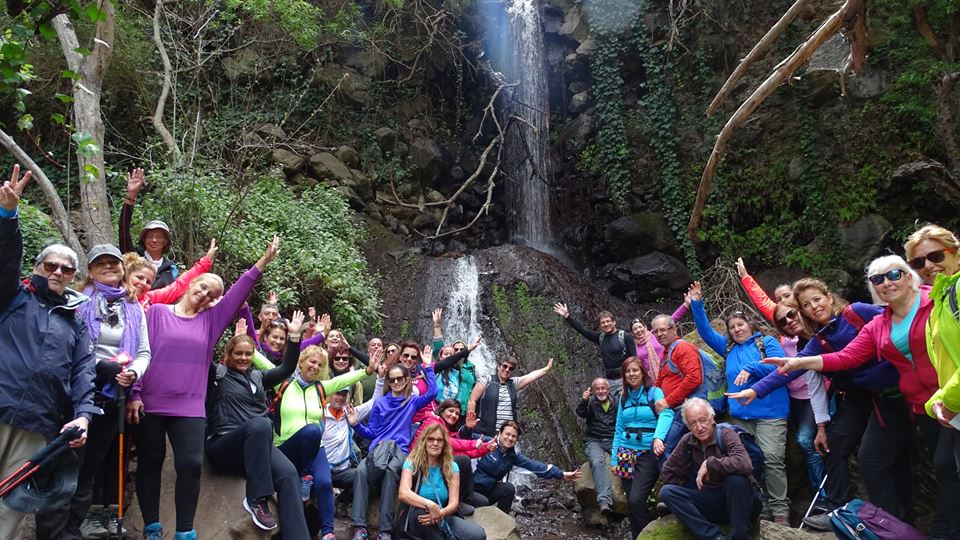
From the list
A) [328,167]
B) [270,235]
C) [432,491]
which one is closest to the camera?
[432,491]

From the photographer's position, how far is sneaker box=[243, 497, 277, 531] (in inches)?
158

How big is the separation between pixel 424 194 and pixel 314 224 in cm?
472

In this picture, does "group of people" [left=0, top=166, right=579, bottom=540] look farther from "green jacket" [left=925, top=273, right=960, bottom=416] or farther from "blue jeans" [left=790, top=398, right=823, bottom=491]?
"green jacket" [left=925, top=273, right=960, bottom=416]

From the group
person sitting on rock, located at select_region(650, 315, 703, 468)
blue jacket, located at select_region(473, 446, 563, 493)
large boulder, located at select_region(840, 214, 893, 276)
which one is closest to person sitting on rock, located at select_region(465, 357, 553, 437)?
blue jacket, located at select_region(473, 446, 563, 493)

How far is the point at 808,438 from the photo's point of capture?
4871 mm

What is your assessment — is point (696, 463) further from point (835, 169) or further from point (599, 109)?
point (599, 109)

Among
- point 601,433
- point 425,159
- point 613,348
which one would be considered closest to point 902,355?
point 601,433

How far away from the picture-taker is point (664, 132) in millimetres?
13344

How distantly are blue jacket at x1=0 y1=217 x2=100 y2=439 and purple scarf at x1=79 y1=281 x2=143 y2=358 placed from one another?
24 centimetres

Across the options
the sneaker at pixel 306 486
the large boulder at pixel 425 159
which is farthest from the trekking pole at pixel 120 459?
the large boulder at pixel 425 159

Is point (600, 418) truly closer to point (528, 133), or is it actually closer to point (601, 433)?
point (601, 433)

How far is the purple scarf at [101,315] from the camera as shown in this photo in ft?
11.8

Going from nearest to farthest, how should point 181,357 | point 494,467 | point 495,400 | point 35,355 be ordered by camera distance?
point 35,355 < point 181,357 < point 494,467 < point 495,400

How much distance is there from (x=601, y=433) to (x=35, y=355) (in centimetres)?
481
